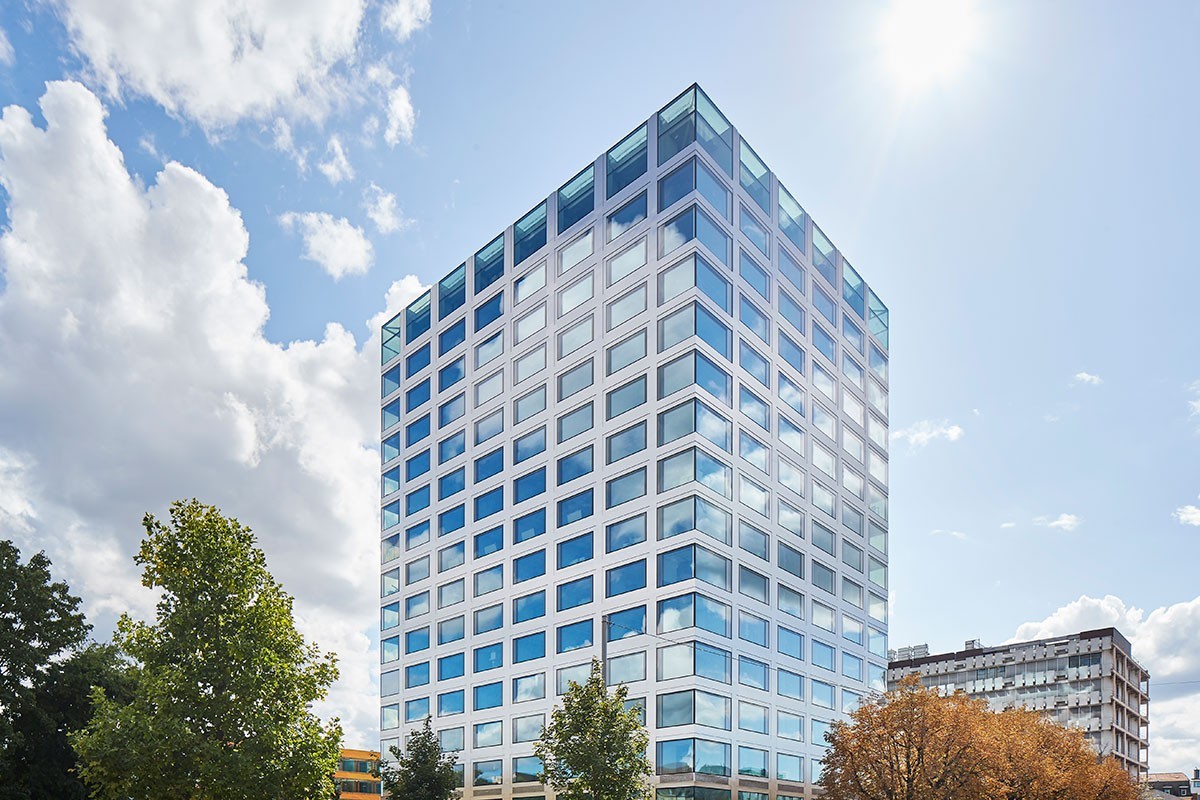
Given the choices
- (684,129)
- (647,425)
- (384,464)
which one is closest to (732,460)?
(647,425)

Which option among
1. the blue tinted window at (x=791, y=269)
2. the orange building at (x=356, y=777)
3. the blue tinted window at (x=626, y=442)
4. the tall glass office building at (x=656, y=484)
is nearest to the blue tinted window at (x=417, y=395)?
the tall glass office building at (x=656, y=484)

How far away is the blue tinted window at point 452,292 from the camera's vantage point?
7894 centimetres

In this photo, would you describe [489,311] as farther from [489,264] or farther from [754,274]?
[754,274]

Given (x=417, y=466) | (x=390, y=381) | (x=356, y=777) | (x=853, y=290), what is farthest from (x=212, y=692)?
(x=356, y=777)

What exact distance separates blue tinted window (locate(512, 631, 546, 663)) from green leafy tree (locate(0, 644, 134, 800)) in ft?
80.8

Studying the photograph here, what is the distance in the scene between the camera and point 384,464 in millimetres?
84938

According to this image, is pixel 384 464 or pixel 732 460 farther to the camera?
pixel 384 464

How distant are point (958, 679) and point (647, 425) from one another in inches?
3260

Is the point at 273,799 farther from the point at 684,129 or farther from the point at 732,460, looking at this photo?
the point at 684,129

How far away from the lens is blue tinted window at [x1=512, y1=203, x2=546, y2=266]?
234ft

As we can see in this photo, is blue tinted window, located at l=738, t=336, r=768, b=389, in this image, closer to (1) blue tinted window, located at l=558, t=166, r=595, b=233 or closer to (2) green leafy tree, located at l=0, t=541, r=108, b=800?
(1) blue tinted window, located at l=558, t=166, r=595, b=233

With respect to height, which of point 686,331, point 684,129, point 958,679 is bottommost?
point 958,679

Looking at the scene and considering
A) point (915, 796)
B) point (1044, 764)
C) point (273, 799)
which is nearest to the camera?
point (273, 799)

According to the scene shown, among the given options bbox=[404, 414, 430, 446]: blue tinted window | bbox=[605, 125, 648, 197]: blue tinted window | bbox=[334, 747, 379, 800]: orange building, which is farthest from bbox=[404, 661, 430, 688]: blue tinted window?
bbox=[334, 747, 379, 800]: orange building
